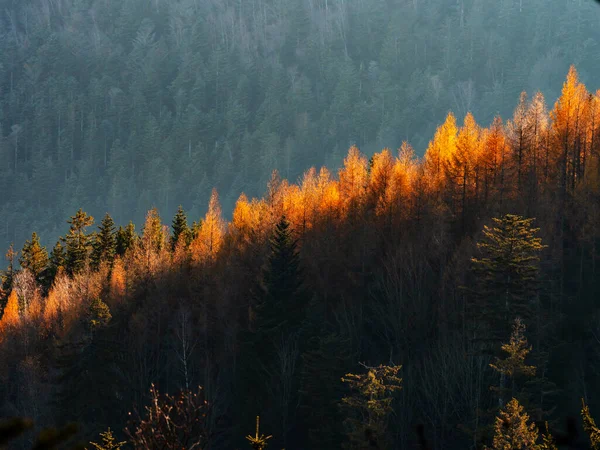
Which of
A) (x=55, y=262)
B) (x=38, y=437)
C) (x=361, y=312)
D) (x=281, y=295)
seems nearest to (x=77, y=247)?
(x=55, y=262)

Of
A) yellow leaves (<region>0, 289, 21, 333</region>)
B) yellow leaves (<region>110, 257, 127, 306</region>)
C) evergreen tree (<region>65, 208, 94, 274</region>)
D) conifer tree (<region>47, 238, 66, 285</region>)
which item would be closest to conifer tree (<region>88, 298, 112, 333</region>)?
yellow leaves (<region>110, 257, 127, 306</region>)

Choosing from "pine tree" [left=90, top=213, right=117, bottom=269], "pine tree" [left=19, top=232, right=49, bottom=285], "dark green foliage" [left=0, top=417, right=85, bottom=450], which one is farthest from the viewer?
"pine tree" [left=19, top=232, right=49, bottom=285]

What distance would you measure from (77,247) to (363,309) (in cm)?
4246

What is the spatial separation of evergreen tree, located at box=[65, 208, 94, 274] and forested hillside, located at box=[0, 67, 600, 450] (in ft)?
0.95

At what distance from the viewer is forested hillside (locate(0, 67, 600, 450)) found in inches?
1431

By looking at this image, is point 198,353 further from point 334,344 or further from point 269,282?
point 334,344

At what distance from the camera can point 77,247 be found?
259 feet

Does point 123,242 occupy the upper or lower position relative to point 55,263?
upper

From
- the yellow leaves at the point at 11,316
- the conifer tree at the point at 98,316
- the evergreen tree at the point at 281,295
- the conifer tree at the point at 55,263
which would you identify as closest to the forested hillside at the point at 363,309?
the evergreen tree at the point at 281,295

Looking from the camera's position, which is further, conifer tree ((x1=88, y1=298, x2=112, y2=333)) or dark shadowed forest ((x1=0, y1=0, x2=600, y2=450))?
conifer tree ((x1=88, y1=298, x2=112, y2=333))

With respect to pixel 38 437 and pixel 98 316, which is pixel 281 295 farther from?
pixel 38 437

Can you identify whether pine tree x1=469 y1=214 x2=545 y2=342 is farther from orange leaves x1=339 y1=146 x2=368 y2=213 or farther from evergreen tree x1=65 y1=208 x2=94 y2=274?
evergreen tree x1=65 y1=208 x2=94 y2=274

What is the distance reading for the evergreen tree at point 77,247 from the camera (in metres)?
77.8

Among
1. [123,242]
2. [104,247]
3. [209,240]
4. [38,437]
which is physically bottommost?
[38,437]
